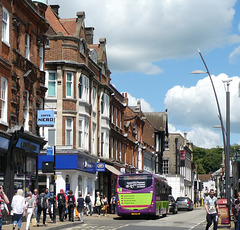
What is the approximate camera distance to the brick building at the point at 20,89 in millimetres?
26681

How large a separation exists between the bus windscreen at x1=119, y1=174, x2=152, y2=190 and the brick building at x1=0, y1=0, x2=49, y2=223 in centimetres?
678

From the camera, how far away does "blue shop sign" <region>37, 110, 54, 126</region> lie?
30.7 metres

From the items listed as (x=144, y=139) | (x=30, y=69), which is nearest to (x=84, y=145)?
(x=30, y=69)

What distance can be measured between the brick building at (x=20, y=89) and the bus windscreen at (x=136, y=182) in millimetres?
6775

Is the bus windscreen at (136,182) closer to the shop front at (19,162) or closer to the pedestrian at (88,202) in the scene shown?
the pedestrian at (88,202)

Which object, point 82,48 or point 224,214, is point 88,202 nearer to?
point 82,48

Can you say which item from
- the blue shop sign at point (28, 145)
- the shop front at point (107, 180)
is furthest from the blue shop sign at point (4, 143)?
the shop front at point (107, 180)

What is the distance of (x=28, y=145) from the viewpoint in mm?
29719

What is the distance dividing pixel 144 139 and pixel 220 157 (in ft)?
262

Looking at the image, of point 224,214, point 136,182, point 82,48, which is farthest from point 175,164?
point 224,214

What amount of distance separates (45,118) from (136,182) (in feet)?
27.9

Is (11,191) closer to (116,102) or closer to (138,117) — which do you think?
(116,102)

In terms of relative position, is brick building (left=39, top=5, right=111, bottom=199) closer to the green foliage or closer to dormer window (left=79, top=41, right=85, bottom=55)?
dormer window (left=79, top=41, right=85, bottom=55)

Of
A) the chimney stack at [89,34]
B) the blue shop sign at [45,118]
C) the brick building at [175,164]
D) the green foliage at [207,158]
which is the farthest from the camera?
the green foliage at [207,158]
